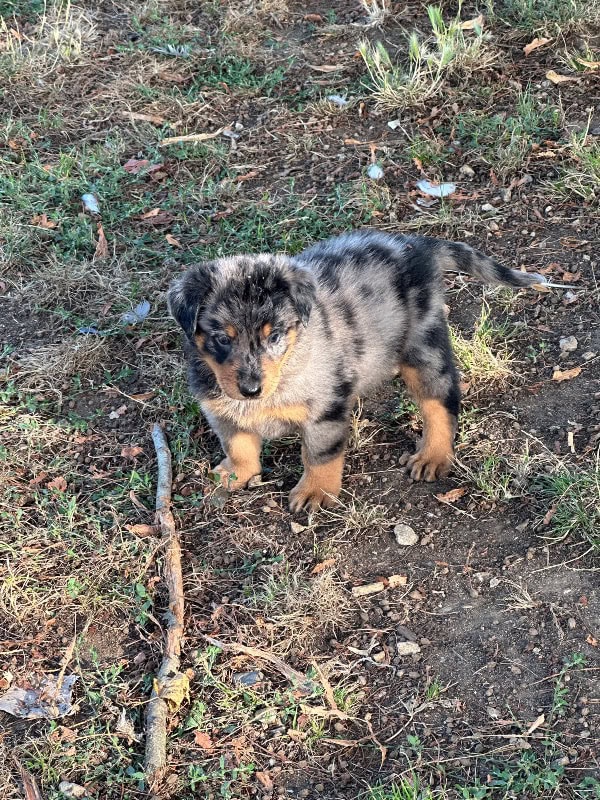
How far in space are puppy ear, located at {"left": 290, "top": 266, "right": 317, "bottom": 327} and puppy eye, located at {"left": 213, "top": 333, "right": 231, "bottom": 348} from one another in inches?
13.6

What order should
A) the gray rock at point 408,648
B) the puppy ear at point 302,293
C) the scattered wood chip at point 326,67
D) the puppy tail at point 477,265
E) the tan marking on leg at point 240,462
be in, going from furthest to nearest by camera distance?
the scattered wood chip at point 326,67
the puppy tail at point 477,265
the tan marking on leg at point 240,462
the puppy ear at point 302,293
the gray rock at point 408,648

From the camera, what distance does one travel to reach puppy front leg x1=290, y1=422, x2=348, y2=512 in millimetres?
4582

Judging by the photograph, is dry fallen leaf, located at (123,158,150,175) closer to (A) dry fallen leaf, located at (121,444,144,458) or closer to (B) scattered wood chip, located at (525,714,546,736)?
(A) dry fallen leaf, located at (121,444,144,458)

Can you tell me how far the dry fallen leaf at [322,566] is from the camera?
4434 mm

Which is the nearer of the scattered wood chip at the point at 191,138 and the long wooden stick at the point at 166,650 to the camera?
the long wooden stick at the point at 166,650

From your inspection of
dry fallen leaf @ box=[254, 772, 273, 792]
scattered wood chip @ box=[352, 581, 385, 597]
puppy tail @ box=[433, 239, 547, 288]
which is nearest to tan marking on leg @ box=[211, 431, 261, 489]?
scattered wood chip @ box=[352, 581, 385, 597]

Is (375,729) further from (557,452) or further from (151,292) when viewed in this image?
(151,292)

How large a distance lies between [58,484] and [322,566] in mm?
1469

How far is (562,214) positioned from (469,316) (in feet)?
3.83

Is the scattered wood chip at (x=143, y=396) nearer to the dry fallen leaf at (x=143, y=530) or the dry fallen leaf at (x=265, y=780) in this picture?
the dry fallen leaf at (x=143, y=530)

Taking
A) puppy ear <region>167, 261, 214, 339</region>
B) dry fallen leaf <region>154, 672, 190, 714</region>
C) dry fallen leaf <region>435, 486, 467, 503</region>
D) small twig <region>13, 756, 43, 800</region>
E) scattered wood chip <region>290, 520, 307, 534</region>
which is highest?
puppy ear <region>167, 261, 214, 339</region>

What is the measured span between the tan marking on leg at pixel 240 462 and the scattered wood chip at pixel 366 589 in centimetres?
93

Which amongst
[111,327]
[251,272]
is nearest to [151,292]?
[111,327]

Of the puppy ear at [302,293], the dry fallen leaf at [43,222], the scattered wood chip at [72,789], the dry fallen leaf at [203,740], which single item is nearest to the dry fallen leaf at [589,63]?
the puppy ear at [302,293]
